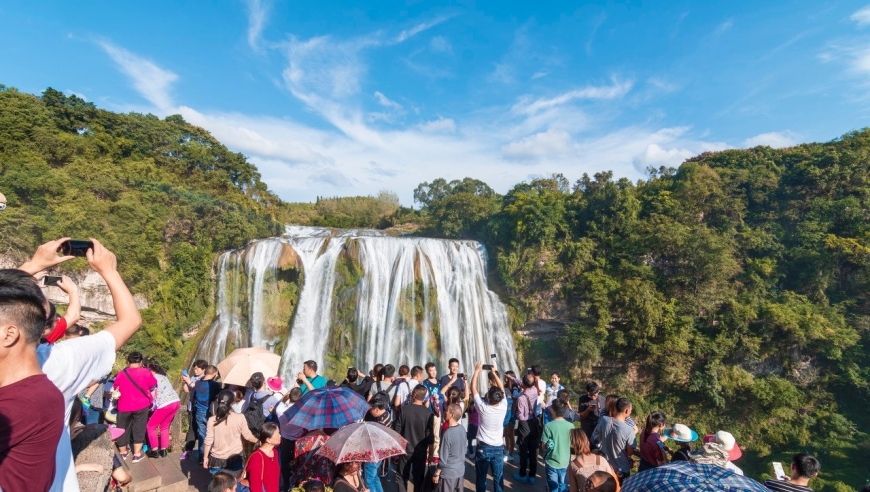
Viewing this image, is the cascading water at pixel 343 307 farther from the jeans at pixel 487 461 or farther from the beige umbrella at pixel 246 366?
the jeans at pixel 487 461

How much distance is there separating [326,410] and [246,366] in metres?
2.12

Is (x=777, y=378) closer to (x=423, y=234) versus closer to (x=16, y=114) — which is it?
(x=423, y=234)

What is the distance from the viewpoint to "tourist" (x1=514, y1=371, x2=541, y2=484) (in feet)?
16.9

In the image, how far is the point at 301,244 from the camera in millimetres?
16516

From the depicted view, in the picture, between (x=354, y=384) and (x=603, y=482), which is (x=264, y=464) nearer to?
(x=354, y=384)

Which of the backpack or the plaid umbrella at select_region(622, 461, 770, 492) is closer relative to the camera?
the plaid umbrella at select_region(622, 461, 770, 492)

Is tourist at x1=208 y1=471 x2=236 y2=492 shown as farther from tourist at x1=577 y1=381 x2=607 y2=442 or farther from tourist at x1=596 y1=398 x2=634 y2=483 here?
tourist at x1=577 y1=381 x2=607 y2=442

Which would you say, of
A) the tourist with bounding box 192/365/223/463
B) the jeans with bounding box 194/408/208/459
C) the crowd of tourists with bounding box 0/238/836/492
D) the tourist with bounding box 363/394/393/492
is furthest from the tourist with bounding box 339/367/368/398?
the jeans with bounding box 194/408/208/459

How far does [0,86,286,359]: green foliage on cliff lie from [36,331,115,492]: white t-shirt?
15.7 m

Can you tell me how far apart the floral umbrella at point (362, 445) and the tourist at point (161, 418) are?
316 cm

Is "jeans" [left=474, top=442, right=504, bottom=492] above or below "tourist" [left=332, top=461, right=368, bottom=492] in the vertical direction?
below

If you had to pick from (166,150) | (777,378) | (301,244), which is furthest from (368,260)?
(777,378)

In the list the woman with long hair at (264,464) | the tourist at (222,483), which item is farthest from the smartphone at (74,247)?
the woman with long hair at (264,464)

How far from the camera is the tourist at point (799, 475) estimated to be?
318 centimetres
